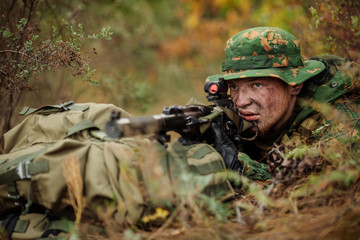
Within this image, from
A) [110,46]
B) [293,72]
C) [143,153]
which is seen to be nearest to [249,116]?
[293,72]

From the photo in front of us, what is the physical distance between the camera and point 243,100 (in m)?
3.62

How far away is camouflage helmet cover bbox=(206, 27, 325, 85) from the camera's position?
345 cm

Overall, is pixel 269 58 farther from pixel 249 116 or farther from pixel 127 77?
pixel 127 77

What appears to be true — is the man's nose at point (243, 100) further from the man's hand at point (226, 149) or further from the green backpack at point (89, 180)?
the green backpack at point (89, 180)

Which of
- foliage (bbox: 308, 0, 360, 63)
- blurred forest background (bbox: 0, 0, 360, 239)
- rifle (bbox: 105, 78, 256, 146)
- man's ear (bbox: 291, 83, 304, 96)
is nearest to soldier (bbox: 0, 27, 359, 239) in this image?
man's ear (bbox: 291, 83, 304, 96)

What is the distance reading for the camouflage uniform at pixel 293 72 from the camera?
3451 millimetres

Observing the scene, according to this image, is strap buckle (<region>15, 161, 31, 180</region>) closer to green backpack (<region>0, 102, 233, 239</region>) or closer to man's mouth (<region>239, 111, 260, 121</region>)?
green backpack (<region>0, 102, 233, 239</region>)

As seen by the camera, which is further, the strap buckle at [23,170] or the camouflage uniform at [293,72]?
the camouflage uniform at [293,72]

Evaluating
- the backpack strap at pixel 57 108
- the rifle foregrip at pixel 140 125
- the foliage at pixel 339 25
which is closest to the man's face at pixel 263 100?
the foliage at pixel 339 25

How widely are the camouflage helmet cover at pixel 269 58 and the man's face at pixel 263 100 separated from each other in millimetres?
134

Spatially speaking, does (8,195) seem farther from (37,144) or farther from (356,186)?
(356,186)

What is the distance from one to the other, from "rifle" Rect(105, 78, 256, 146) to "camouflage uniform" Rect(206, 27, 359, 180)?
25cm

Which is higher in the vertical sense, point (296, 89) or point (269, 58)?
point (269, 58)

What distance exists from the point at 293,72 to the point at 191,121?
1301mm
